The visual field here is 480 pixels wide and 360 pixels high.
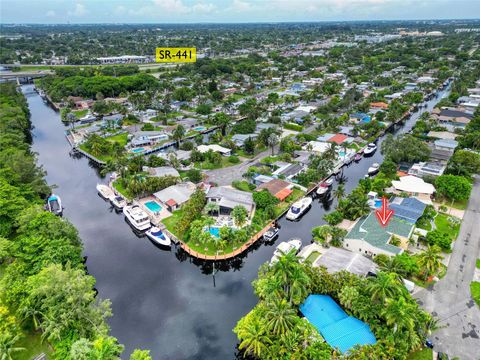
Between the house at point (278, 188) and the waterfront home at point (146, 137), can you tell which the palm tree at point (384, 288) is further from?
the waterfront home at point (146, 137)

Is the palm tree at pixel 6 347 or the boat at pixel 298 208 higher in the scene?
the palm tree at pixel 6 347

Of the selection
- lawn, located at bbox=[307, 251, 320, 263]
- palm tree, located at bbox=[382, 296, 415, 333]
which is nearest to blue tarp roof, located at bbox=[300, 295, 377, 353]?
palm tree, located at bbox=[382, 296, 415, 333]

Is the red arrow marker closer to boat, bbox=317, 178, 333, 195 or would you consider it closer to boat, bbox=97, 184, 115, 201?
boat, bbox=317, 178, 333, 195

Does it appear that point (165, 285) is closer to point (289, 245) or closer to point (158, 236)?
point (158, 236)

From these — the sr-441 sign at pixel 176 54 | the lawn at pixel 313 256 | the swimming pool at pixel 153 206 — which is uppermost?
the sr-441 sign at pixel 176 54

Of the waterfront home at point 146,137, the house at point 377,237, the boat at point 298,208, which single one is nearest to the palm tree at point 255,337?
the house at point 377,237

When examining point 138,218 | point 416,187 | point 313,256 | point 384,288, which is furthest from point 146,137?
point 384,288
